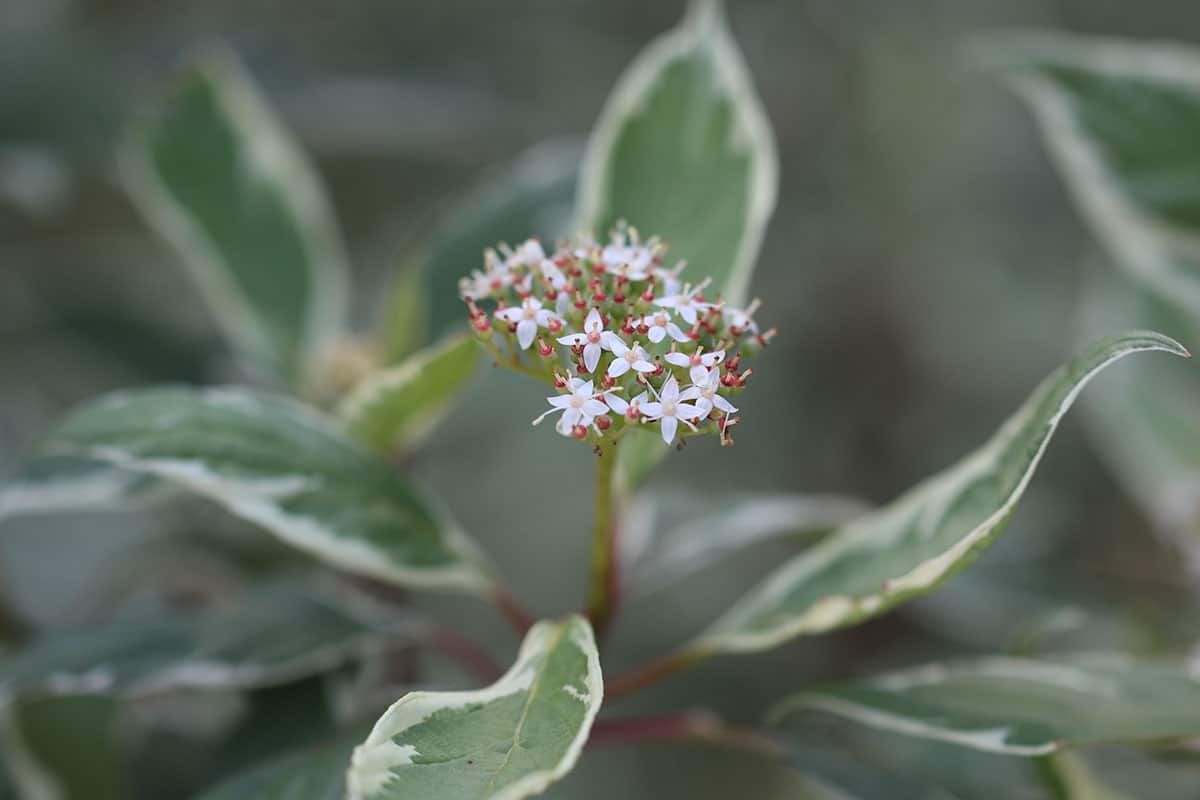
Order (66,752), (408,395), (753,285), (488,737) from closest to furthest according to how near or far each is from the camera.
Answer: (488,737) → (408,395) → (66,752) → (753,285)

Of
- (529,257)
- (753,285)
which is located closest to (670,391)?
(529,257)

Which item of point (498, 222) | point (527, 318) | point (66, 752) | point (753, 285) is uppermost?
point (753, 285)

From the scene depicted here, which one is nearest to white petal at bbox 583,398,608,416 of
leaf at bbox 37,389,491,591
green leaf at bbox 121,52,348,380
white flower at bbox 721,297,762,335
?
white flower at bbox 721,297,762,335

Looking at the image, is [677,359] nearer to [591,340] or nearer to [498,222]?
[591,340]

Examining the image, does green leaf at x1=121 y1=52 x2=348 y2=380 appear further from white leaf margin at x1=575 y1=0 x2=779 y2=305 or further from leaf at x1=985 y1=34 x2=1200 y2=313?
leaf at x1=985 y1=34 x2=1200 y2=313

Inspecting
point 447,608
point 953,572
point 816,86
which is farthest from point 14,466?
point 816,86

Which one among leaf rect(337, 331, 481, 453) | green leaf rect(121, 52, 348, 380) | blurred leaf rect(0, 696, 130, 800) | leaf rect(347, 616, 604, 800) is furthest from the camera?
green leaf rect(121, 52, 348, 380)

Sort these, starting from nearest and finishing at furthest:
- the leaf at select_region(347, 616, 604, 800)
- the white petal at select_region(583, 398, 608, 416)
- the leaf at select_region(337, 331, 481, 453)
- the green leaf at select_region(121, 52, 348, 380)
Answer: the leaf at select_region(347, 616, 604, 800) → the white petal at select_region(583, 398, 608, 416) → the leaf at select_region(337, 331, 481, 453) → the green leaf at select_region(121, 52, 348, 380)
